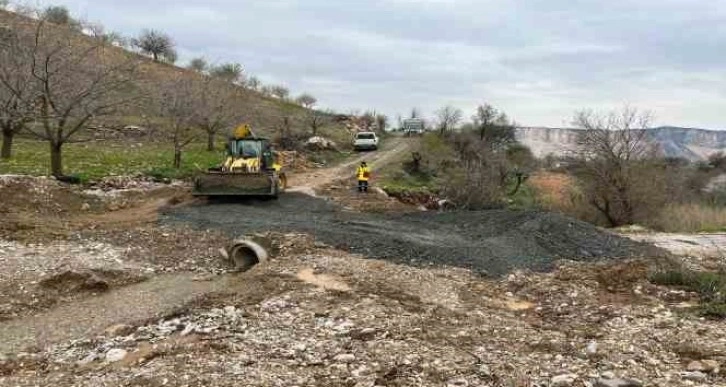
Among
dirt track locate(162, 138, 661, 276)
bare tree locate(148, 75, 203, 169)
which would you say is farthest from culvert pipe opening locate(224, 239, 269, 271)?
bare tree locate(148, 75, 203, 169)

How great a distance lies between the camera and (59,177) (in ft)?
58.9

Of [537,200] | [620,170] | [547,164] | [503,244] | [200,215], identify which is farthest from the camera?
[547,164]

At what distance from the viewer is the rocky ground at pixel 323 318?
5.70 m

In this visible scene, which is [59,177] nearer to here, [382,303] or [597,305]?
[382,303]

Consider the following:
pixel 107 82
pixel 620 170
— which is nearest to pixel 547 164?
pixel 620 170

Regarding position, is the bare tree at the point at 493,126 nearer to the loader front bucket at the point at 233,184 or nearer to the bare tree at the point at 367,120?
the bare tree at the point at 367,120

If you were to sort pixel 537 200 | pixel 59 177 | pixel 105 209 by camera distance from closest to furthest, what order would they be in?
pixel 105 209, pixel 59 177, pixel 537 200

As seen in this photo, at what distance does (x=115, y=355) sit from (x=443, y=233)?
26.6ft

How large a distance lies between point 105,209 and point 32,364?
10.0 meters

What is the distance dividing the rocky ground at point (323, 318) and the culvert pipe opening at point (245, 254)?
0.29 m

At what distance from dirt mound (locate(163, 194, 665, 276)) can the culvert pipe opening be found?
→ 134 cm

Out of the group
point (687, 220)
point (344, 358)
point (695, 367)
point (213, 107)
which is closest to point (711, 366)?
point (695, 367)

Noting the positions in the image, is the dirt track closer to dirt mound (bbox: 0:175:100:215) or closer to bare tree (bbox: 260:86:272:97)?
dirt mound (bbox: 0:175:100:215)

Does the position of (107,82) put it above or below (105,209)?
above
